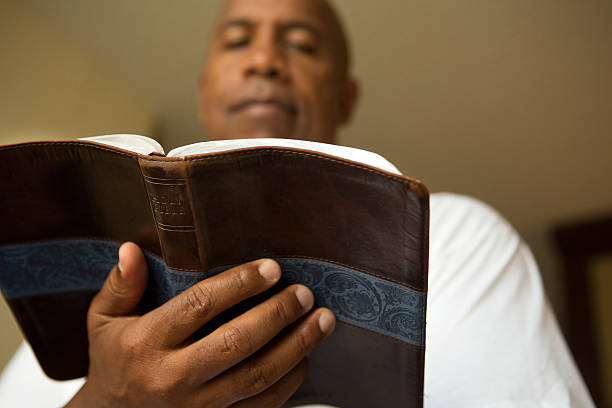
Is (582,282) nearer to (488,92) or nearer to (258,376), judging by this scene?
(488,92)

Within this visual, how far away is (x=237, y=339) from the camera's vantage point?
0.37 metres

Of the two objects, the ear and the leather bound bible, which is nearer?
the leather bound bible

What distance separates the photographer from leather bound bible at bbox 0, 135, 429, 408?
34 cm

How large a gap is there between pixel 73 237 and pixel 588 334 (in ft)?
7.41

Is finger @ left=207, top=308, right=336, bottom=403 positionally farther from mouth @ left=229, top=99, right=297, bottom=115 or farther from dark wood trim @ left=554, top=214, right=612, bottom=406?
dark wood trim @ left=554, top=214, right=612, bottom=406

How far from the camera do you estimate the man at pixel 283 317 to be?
0.37 m

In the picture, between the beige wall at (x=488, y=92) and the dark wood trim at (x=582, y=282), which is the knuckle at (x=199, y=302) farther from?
the dark wood trim at (x=582, y=282)

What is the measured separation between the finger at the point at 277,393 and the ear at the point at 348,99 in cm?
89

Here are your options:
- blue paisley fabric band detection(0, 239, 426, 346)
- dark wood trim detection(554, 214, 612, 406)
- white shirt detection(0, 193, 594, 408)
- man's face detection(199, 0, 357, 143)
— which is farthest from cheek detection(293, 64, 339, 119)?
dark wood trim detection(554, 214, 612, 406)

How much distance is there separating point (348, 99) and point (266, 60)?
1.19 feet

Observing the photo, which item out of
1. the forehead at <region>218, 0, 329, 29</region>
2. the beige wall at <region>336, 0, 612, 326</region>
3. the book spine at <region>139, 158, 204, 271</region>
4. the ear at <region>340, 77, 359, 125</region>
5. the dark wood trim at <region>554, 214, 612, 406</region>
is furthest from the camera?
the dark wood trim at <region>554, 214, 612, 406</region>

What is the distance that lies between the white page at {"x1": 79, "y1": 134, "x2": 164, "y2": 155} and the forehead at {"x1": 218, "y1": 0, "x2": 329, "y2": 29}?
0.77m

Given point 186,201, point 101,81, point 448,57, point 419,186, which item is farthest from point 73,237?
point 448,57

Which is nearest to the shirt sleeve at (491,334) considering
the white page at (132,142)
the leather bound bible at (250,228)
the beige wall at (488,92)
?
the leather bound bible at (250,228)
